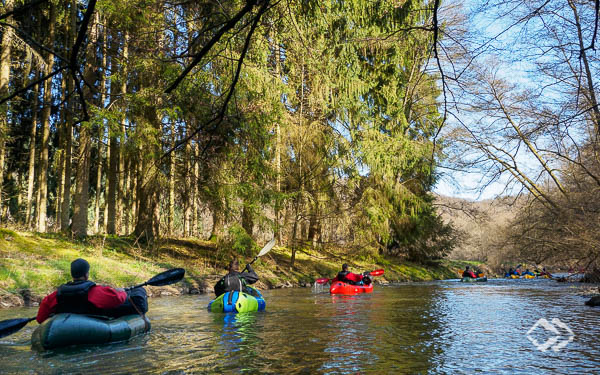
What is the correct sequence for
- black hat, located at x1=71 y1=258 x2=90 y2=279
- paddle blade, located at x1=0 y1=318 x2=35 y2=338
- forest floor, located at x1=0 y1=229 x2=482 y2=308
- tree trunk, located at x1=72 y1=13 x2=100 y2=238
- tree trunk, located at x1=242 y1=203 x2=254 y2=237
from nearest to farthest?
paddle blade, located at x1=0 y1=318 x2=35 y2=338 < black hat, located at x1=71 y1=258 x2=90 y2=279 < forest floor, located at x1=0 y1=229 x2=482 y2=308 < tree trunk, located at x1=72 y1=13 x2=100 y2=238 < tree trunk, located at x1=242 y1=203 x2=254 y2=237

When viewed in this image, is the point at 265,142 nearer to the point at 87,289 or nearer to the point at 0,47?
the point at 0,47

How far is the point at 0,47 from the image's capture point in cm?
1413

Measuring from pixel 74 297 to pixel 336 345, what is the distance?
3.37m

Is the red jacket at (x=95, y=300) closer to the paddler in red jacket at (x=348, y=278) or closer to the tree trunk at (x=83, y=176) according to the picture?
the paddler in red jacket at (x=348, y=278)

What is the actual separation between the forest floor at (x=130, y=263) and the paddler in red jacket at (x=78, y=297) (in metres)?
4.20

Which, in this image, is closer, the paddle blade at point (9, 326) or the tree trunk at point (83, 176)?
the paddle blade at point (9, 326)

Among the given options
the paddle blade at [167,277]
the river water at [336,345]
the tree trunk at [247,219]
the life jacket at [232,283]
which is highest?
the tree trunk at [247,219]

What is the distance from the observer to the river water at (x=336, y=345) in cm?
500

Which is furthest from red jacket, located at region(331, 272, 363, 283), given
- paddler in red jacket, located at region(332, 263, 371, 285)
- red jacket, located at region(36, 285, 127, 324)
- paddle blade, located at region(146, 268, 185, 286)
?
red jacket, located at region(36, 285, 127, 324)

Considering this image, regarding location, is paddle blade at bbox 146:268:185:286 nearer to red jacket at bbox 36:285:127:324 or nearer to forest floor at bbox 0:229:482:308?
red jacket at bbox 36:285:127:324

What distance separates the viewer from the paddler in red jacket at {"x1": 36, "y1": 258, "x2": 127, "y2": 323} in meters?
6.16

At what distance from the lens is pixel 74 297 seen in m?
6.18

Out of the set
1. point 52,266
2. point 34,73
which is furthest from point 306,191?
point 34,73

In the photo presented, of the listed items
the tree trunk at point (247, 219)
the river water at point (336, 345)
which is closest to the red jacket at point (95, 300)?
the river water at point (336, 345)
